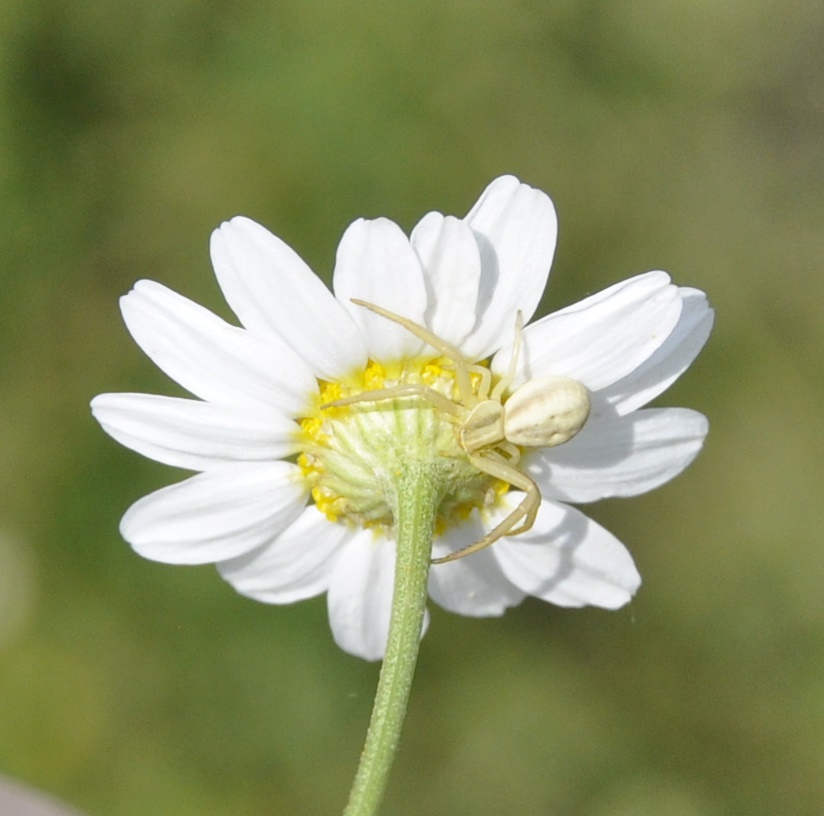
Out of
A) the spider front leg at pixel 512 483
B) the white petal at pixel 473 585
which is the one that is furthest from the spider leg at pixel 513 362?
the white petal at pixel 473 585

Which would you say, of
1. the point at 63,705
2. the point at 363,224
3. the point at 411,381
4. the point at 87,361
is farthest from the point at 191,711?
the point at 363,224

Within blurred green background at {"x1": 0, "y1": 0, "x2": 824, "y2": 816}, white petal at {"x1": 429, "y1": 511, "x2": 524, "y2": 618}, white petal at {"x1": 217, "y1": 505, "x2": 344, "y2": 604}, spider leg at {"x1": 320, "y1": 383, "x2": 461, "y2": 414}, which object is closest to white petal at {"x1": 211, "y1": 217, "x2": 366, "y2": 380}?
spider leg at {"x1": 320, "y1": 383, "x2": 461, "y2": 414}

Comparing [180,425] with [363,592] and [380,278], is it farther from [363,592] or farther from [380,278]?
[363,592]

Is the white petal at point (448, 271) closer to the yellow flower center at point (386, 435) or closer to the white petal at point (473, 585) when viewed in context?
the yellow flower center at point (386, 435)

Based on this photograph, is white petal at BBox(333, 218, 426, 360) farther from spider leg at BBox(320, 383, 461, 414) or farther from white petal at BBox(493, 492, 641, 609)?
white petal at BBox(493, 492, 641, 609)

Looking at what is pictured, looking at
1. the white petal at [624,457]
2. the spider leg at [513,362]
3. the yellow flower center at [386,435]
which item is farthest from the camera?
the white petal at [624,457]

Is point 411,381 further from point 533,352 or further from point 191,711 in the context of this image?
point 191,711
